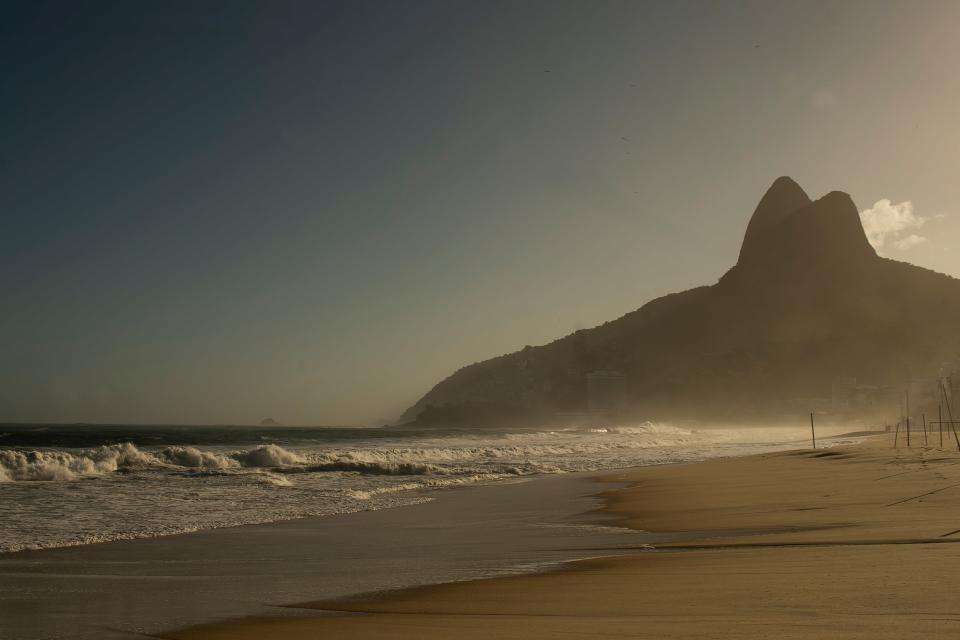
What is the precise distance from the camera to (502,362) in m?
183

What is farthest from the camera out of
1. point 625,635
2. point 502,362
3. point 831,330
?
point 502,362

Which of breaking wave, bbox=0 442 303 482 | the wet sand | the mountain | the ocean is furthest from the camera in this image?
the mountain

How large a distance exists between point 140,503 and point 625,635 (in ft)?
45.4

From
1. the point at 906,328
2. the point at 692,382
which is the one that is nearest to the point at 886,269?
the point at 906,328

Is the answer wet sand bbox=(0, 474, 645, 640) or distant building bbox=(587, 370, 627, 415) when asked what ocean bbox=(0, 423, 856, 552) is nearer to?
wet sand bbox=(0, 474, 645, 640)

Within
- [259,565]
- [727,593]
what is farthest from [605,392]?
[727,593]

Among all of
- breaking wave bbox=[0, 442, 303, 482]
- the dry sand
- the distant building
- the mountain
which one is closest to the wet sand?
the dry sand

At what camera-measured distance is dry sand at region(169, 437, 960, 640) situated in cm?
465

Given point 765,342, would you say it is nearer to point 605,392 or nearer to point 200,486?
point 605,392

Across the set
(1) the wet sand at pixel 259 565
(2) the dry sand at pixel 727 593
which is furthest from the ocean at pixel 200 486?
(2) the dry sand at pixel 727 593

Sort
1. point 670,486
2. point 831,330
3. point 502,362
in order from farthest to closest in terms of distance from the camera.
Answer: point 502,362
point 831,330
point 670,486

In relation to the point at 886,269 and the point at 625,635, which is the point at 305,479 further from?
the point at 886,269

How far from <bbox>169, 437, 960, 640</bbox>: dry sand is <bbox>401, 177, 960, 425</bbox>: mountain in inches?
4861

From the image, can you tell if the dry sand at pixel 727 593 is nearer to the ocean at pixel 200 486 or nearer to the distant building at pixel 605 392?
the ocean at pixel 200 486
